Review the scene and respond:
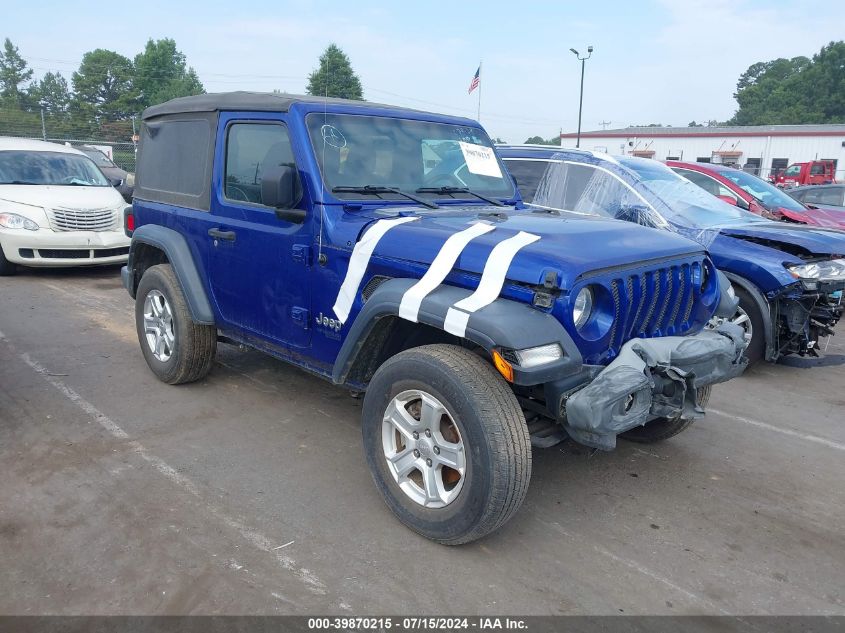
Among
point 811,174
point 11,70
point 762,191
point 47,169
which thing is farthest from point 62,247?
point 11,70

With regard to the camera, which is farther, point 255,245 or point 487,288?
point 255,245

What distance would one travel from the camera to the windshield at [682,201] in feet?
21.1

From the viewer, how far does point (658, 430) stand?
4121 mm

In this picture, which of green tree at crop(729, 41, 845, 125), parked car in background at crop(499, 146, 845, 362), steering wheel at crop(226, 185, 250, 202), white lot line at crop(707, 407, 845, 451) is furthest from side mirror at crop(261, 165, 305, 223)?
green tree at crop(729, 41, 845, 125)

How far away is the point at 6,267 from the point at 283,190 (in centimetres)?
736

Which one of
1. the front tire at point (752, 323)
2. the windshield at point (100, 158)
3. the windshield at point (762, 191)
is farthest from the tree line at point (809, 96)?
the front tire at point (752, 323)

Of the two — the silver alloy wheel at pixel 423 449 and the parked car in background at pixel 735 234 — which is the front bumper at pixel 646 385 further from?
the parked car in background at pixel 735 234

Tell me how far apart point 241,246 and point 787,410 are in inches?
169

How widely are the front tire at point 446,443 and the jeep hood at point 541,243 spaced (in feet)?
1.51

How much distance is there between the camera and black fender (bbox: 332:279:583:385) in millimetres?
2643

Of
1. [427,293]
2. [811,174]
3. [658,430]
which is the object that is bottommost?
[658,430]

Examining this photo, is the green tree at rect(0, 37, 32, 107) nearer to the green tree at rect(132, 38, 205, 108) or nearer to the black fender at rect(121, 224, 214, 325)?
the green tree at rect(132, 38, 205, 108)

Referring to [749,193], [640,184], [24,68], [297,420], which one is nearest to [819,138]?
[749,193]

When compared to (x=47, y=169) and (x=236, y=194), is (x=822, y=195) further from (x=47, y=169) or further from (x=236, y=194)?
(x=47, y=169)
